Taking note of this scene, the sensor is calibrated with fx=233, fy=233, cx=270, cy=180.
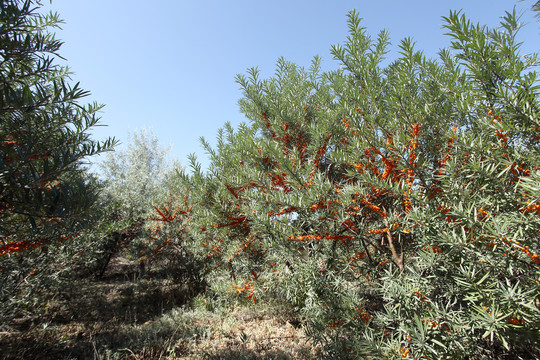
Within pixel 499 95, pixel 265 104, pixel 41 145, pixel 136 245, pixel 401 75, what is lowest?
pixel 136 245

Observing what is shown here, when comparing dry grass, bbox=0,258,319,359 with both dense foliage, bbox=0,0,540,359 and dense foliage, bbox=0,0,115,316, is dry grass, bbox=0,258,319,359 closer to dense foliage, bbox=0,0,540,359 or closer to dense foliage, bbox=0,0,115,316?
dense foliage, bbox=0,0,540,359

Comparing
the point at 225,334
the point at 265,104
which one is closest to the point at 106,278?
the point at 225,334

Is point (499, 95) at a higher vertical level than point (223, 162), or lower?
lower

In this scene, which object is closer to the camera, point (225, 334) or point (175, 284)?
point (225, 334)

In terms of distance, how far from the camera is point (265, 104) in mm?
3039

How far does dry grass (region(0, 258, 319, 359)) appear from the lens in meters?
→ 2.95

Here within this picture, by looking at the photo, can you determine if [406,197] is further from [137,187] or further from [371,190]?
[137,187]

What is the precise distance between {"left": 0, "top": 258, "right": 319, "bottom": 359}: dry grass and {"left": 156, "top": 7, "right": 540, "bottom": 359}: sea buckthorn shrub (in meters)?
0.79

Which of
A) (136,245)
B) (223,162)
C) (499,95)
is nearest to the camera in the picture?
(499,95)

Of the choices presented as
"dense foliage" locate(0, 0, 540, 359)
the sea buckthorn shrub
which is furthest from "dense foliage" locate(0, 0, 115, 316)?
the sea buckthorn shrub

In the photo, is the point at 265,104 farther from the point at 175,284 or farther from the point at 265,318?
the point at 175,284

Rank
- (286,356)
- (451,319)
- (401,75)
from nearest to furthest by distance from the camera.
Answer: (451,319)
(401,75)
(286,356)

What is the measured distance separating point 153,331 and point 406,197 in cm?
404

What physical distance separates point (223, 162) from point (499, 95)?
2.80 metres
